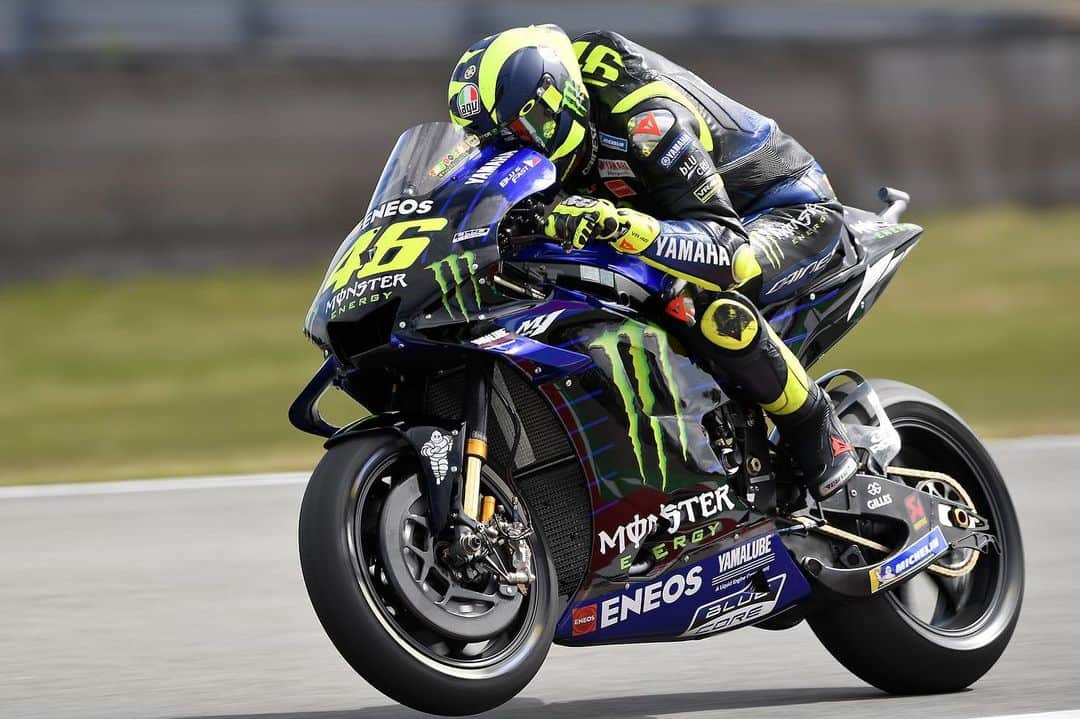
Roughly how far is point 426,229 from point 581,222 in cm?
34

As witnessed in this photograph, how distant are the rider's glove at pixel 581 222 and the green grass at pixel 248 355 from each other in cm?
573

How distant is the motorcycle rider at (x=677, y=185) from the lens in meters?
4.21

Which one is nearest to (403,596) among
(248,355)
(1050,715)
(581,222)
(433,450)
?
(433,450)

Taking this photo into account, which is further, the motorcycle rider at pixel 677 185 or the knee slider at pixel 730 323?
the knee slider at pixel 730 323

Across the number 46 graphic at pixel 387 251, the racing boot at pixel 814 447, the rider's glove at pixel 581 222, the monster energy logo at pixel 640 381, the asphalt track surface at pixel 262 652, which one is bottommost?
the asphalt track surface at pixel 262 652

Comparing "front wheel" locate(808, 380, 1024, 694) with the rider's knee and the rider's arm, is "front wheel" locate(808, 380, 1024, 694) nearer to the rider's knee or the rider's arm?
the rider's knee

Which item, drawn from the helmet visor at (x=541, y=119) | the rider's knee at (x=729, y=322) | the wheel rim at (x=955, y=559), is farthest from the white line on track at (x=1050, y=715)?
the helmet visor at (x=541, y=119)

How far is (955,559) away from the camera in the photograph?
5.14m

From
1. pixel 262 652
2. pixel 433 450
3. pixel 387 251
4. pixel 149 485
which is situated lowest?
pixel 149 485

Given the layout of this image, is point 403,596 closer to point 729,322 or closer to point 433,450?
point 433,450

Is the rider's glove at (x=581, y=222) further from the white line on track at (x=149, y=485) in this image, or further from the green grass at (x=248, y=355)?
the green grass at (x=248, y=355)

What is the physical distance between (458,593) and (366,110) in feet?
36.1

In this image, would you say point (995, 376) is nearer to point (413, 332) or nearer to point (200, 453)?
point (200, 453)

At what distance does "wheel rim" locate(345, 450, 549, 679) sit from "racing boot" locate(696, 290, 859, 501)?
0.67 m
